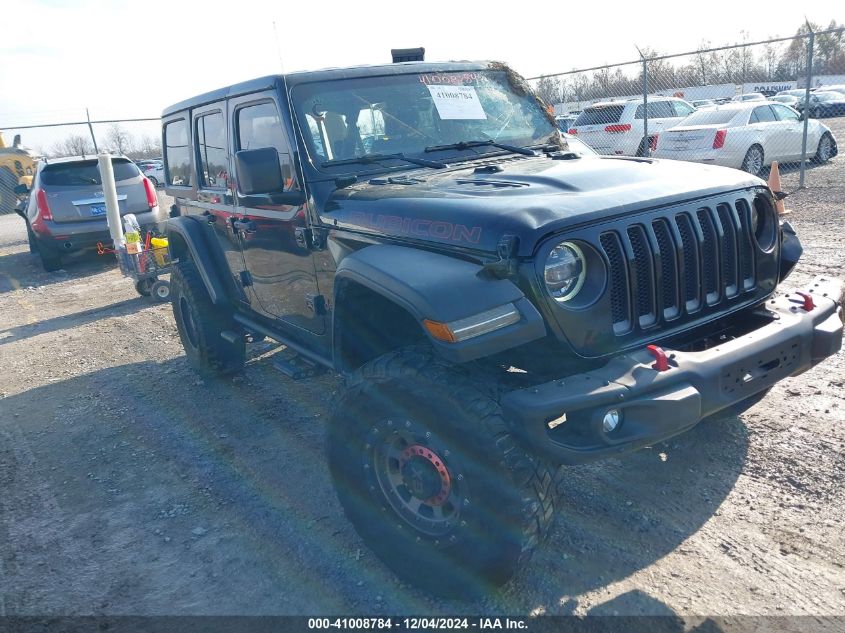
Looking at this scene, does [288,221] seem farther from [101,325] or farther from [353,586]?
[101,325]

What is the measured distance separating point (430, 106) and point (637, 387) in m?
2.30

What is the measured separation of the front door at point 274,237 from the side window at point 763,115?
12.0m

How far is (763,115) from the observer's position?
44.7 feet

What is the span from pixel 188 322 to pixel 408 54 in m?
2.94

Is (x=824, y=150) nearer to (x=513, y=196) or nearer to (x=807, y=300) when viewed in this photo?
(x=807, y=300)

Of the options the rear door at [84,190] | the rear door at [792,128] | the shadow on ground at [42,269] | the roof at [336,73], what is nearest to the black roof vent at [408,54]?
the roof at [336,73]

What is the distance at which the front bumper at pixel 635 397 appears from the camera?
2342mm

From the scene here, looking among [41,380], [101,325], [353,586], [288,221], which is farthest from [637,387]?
[101,325]

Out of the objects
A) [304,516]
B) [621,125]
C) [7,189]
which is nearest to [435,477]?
[304,516]

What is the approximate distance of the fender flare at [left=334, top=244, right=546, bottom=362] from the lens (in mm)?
2416

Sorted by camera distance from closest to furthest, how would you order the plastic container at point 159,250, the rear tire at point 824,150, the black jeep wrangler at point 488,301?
the black jeep wrangler at point 488,301 < the plastic container at point 159,250 < the rear tire at point 824,150

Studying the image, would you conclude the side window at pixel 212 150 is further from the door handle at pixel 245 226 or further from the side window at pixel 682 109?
the side window at pixel 682 109

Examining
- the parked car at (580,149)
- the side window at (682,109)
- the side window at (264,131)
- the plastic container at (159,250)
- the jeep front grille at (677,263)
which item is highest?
the side window at (264,131)

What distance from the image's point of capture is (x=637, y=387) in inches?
94.0
